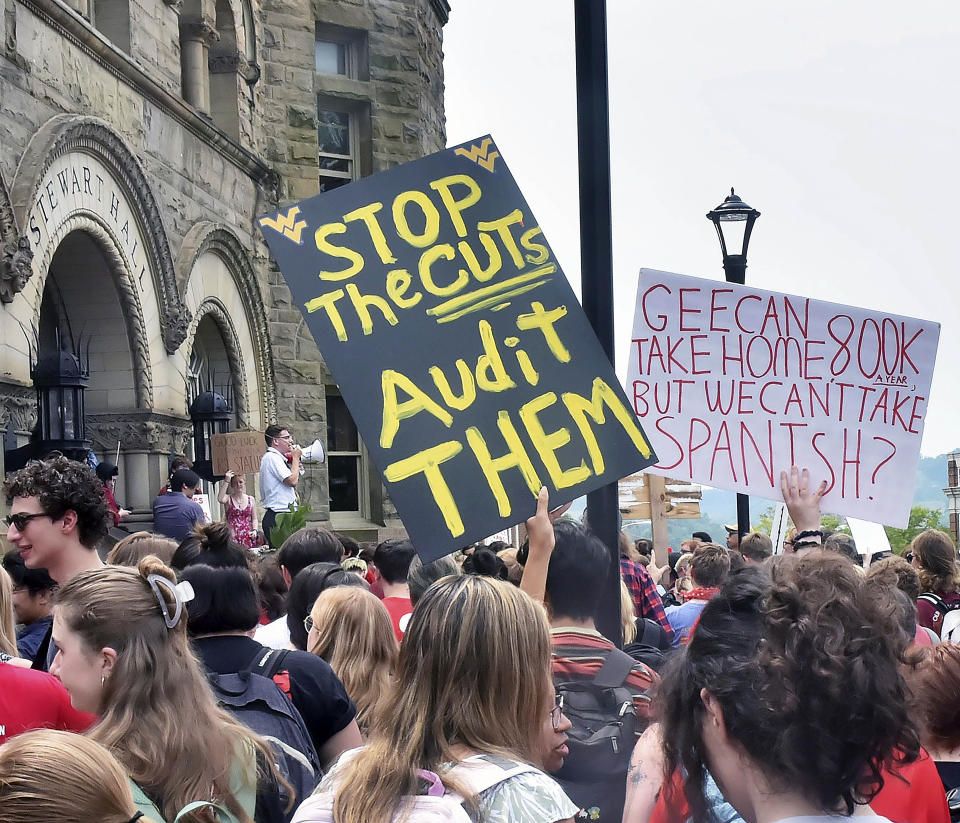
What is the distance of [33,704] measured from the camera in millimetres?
3129

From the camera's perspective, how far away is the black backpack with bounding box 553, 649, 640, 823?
312 cm

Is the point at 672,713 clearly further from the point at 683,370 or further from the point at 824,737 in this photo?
the point at 683,370

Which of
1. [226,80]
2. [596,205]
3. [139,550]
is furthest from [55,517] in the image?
[226,80]

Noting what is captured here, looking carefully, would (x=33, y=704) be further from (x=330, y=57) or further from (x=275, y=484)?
(x=330, y=57)

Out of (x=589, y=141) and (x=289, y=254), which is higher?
(x=589, y=141)

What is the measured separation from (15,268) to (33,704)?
7005 millimetres

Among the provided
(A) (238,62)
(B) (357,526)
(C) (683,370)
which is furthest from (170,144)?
(C) (683,370)

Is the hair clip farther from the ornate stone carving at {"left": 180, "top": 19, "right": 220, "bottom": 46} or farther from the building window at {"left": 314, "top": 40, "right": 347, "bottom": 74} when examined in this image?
the building window at {"left": 314, "top": 40, "right": 347, "bottom": 74}

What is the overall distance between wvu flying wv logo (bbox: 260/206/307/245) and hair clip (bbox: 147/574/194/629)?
1.36 metres

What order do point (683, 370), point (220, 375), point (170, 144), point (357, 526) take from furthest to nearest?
point (357, 526)
point (220, 375)
point (170, 144)
point (683, 370)

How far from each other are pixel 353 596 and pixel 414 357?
0.83m

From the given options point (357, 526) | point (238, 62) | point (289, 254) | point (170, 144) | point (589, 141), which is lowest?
point (357, 526)

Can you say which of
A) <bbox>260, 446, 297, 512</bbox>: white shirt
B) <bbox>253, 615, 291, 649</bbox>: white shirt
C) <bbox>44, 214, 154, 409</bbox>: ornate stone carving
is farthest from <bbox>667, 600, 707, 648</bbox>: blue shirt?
<bbox>44, 214, 154, 409</bbox>: ornate stone carving

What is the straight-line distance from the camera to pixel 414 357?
3.83 metres
